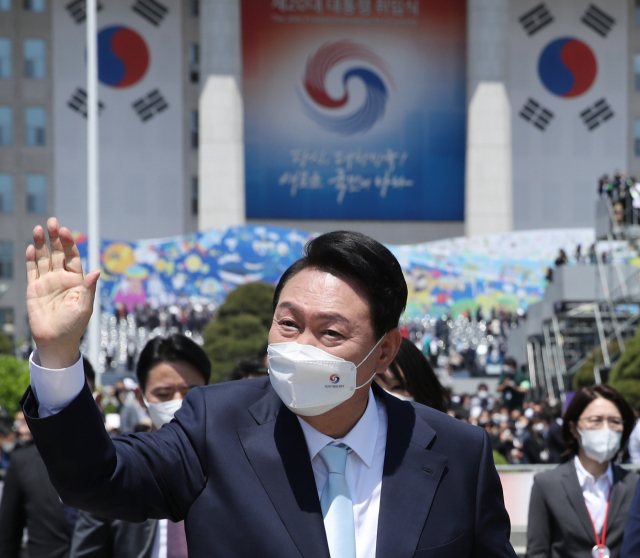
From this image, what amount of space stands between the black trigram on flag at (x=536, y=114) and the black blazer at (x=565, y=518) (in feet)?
137

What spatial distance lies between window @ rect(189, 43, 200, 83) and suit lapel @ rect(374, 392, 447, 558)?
142 ft

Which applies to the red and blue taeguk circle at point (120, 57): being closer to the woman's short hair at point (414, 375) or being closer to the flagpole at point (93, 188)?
the flagpole at point (93, 188)

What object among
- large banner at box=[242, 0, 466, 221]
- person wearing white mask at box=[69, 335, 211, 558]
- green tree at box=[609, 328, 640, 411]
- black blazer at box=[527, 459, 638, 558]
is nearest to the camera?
person wearing white mask at box=[69, 335, 211, 558]

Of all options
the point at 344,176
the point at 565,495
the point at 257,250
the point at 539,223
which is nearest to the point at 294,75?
the point at 344,176

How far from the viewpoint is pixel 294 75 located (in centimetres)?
4309

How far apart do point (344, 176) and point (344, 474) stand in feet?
136

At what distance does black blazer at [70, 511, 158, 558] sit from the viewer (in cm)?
349

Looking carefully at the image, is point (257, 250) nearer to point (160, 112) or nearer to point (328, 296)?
point (160, 112)

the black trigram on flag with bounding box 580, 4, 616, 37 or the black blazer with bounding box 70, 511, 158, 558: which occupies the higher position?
the black trigram on flag with bounding box 580, 4, 616, 37

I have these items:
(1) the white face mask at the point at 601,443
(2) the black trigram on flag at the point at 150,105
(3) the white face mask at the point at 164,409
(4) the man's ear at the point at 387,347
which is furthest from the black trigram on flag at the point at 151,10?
(4) the man's ear at the point at 387,347

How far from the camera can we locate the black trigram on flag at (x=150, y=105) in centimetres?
4334

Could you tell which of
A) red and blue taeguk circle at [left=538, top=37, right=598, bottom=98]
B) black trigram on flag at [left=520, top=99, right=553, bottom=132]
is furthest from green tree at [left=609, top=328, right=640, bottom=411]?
red and blue taeguk circle at [left=538, top=37, right=598, bottom=98]

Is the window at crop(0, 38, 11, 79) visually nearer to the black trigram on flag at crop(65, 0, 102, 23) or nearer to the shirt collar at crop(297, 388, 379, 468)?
the black trigram on flag at crop(65, 0, 102, 23)

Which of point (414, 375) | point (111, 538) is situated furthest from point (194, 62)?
point (111, 538)
